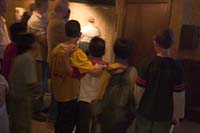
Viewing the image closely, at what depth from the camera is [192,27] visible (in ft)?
14.9

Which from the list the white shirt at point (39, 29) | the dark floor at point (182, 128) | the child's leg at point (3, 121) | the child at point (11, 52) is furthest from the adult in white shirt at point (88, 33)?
the child's leg at point (3, 121)

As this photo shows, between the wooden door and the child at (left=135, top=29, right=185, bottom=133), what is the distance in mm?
1460

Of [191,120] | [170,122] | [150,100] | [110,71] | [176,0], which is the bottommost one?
[191,120]

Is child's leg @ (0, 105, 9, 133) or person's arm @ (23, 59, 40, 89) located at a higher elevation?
person's arm @ (23, 59, 40, 89)

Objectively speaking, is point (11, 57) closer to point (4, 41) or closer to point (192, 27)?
point (4, 41)

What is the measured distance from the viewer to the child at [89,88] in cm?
342

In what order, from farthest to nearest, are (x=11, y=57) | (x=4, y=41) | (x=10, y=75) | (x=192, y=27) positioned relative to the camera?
1. (x=192, y=27)
2. (x=4, y=41)
3. (x=11, y=57)
4. (x=10, y=75)

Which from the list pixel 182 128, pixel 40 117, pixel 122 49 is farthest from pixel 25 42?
pixel 182 128

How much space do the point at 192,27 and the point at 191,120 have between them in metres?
1.11

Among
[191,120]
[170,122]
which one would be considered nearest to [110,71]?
[170,122]

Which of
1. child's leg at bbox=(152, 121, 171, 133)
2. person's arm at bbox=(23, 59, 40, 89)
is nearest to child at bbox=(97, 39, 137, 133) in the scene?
child's leg at bbox=(152, 121, 171, 133)

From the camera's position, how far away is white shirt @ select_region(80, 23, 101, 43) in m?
6.19

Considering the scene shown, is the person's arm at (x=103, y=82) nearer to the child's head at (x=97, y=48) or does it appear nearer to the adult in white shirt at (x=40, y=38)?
the child's head at (x=97, y=48)

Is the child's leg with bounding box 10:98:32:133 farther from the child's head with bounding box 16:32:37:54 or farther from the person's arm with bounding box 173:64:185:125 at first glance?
→ the person's arm with bounding box 173:64:185:125
